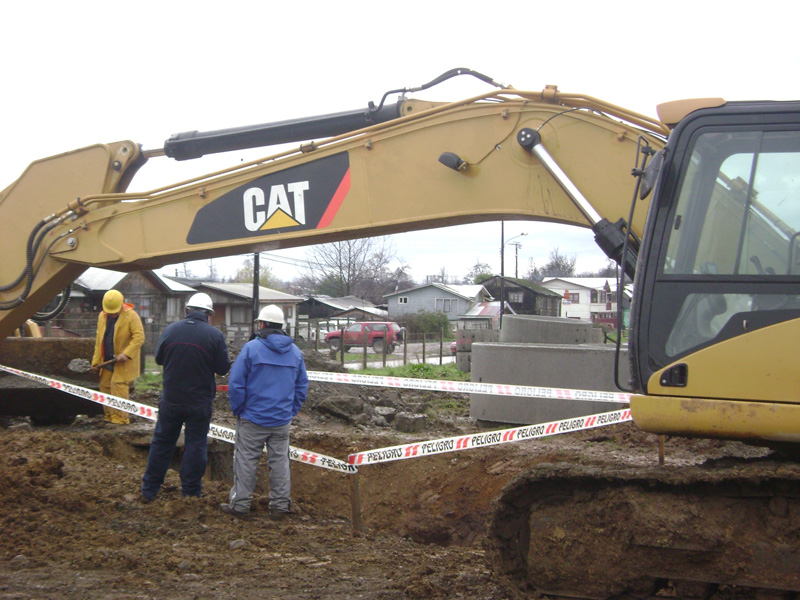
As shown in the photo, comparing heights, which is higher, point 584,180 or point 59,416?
point 584,180

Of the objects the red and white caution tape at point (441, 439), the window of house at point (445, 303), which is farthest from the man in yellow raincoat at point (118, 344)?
the window of house at point (445, 303)

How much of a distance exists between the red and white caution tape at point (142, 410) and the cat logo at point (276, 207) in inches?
86.1

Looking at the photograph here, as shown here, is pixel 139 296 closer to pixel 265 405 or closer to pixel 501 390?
pixel 501 390

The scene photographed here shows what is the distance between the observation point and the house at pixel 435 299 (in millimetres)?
63844

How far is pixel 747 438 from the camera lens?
347cm

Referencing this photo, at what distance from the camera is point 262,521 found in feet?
19.4

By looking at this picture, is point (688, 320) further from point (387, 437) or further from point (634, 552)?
point (387, 437)

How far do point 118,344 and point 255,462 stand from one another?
136 inches

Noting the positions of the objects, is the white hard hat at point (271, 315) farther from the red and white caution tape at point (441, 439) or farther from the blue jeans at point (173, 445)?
the red and white caution tape at point (441, 439)

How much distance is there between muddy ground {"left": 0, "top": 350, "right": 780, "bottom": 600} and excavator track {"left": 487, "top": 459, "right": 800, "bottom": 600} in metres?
0.22

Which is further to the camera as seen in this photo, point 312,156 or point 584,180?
point 312,156

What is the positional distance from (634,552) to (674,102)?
2.41m

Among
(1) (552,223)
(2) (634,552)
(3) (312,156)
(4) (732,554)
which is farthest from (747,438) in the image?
(3) (312,156)

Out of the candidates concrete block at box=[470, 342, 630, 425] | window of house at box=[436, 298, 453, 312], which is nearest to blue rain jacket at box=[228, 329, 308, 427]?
concrete block at box=[470, 342, 630, 425]
